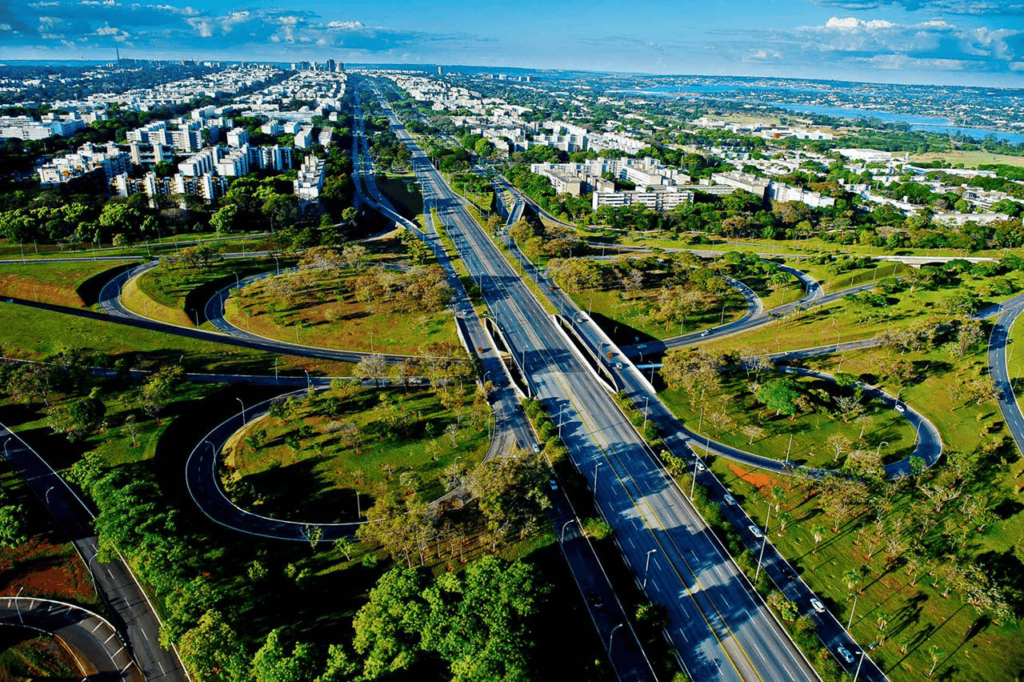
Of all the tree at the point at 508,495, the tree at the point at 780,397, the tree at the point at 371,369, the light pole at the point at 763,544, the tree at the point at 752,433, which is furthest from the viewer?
the tree at the point at 371,369

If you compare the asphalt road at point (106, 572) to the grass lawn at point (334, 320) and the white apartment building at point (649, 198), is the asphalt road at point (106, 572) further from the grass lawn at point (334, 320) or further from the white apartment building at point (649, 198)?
the white apartment building at point (649, 198)

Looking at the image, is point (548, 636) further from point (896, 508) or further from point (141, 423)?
point (141, 423)

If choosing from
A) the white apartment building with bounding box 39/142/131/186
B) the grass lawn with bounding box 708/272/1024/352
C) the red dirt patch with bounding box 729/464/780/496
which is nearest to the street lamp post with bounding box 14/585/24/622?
the red dirt patch with bounding box 729/464/780/496

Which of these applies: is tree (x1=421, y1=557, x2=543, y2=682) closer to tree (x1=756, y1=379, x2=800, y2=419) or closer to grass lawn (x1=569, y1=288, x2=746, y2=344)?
tree (x1=756, y1=379, x2=800, y2=419)

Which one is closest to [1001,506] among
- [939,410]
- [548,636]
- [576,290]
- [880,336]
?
[939,410]

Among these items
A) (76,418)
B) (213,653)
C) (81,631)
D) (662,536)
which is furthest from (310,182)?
(213,653)

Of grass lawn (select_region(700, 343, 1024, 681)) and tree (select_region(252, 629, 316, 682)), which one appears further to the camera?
grass lawn (select_region(700, 343, 1024, 681))

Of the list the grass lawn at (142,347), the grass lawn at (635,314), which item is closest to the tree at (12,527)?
the grass lawn at (142,347)
